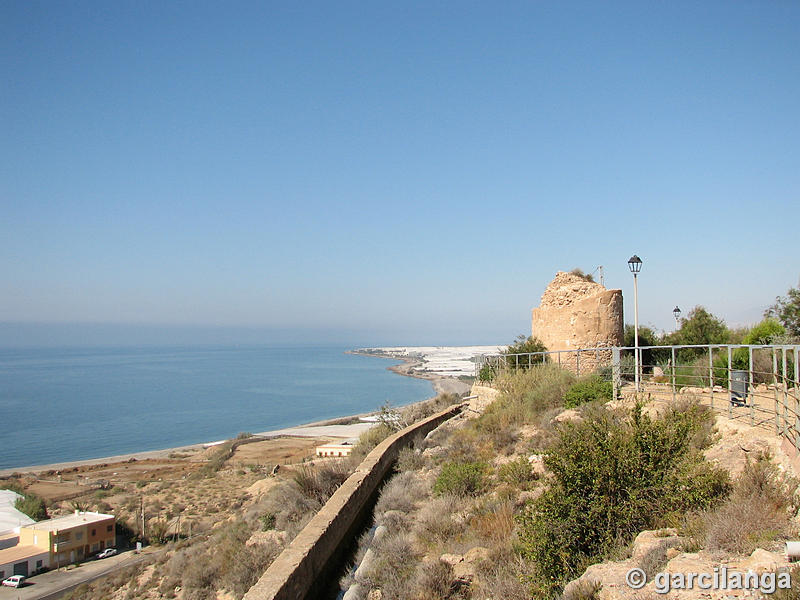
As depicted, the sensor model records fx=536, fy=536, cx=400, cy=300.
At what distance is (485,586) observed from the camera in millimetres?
4762

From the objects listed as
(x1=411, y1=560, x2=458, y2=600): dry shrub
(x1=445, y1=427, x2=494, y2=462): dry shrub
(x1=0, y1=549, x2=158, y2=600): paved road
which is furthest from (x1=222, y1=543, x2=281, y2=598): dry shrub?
(x1=0, y1=549, x2=158, y2=600): paved road

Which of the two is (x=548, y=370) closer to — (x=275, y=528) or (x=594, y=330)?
(x=594, y=330)

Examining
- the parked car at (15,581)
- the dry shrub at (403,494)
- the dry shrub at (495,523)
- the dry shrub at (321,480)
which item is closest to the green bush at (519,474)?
the dry shrub at (495,523)

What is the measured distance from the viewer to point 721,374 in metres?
11.9

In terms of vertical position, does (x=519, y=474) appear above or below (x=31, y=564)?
above

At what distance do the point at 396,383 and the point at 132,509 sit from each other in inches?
A: 3431

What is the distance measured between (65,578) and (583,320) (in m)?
24.2

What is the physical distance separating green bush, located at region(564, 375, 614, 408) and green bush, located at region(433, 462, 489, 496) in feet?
12.0

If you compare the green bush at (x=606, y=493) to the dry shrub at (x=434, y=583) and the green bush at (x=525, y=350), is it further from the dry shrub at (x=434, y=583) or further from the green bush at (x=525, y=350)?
the green bush at (x=525, y=350)

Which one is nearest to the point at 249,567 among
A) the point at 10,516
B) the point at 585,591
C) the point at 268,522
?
the point at 268,522

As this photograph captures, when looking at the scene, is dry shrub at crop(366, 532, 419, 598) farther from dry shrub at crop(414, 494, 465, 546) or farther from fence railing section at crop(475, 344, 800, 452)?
fence railing section at crop(475, 344, 800, 452)

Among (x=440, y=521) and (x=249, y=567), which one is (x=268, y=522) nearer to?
(x=249, y=567)

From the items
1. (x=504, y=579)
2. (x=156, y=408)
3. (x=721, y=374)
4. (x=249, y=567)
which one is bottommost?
(x=156, y=408)

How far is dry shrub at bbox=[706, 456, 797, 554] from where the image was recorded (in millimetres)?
3787
